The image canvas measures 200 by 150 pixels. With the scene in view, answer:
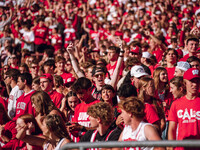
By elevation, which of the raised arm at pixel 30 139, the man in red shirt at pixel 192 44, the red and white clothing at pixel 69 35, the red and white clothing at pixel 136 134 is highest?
the red and white clothing at pixel 69 35

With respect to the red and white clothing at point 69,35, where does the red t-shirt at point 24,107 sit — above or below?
below

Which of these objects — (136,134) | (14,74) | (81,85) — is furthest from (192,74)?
(14,74)

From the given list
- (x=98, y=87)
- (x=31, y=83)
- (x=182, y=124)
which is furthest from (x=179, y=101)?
(x=31, y=83)

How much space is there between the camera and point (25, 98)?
675 cm

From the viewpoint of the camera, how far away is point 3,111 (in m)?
5.76

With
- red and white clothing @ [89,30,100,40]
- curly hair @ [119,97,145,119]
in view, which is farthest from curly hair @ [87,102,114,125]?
red and white clothing @ [89,30,100,40]

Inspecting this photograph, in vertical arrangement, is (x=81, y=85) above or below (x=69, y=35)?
below

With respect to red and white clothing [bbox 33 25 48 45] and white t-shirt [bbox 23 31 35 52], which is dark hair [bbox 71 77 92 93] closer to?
white t-shirt [bbox 23 31 35 52]

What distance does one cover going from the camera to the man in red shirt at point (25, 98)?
21.6 ft

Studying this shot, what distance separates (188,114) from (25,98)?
10.7 feet

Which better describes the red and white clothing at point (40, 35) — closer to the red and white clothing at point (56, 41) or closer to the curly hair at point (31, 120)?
the red and white clothing at point (56, 41)

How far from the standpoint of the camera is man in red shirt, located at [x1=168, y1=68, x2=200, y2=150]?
14.9 ft

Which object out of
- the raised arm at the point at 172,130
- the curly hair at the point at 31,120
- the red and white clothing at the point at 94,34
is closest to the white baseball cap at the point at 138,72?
the raised arm at the point at 172,130

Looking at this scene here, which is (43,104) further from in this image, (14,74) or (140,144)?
(14,74)
